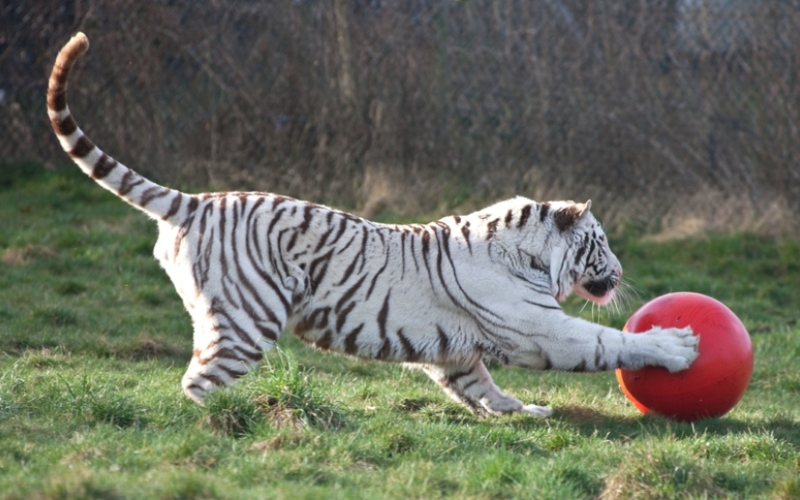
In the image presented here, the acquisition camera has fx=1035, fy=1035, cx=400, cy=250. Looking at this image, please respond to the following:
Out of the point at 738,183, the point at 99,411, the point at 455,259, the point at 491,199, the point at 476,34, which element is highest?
the point at 476,34

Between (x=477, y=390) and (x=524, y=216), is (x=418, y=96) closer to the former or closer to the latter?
(x=524, y=216)

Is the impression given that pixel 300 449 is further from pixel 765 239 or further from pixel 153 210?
pixel 765 239

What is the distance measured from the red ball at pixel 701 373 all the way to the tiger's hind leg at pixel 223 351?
1994 mm

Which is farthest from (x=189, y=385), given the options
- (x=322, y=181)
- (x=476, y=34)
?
(x=476, y=34)

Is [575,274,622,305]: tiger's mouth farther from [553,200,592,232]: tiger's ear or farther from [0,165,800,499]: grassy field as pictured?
[0,165,800,499]: grassy field

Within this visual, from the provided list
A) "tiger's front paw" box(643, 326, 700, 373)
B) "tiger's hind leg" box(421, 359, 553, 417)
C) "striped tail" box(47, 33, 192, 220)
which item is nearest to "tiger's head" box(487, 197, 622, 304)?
"tiger's hind leg" box(421, 359, 553, 417)

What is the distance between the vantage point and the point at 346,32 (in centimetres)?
1088

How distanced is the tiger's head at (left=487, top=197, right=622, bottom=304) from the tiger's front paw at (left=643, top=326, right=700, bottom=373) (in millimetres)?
731

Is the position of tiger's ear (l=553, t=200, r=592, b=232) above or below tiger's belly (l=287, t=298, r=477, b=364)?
above

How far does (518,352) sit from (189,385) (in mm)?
1758

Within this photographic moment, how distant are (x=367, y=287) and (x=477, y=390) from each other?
894 mm

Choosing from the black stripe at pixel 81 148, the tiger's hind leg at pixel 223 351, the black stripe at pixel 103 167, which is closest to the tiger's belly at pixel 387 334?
the tiger's hind leg at pixel 223 351

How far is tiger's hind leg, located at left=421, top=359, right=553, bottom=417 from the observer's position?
586cm

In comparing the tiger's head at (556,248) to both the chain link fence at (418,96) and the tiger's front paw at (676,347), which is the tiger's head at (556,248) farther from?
the chain link fence at (418,96)
